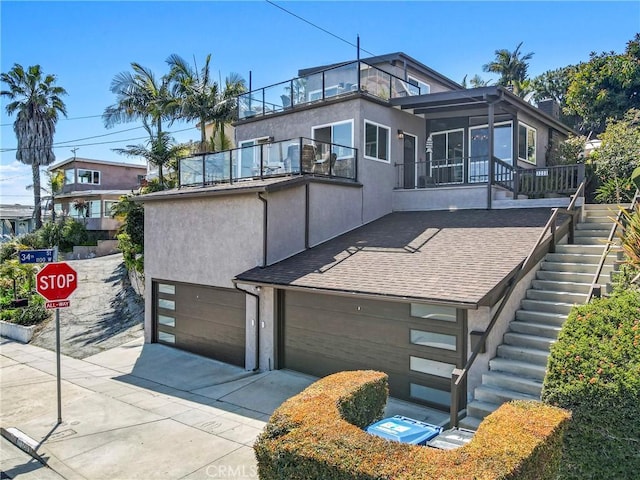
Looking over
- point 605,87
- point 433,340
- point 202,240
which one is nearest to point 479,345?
point 433,340

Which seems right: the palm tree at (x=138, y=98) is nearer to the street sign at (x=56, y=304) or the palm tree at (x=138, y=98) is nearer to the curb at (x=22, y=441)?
the street sign at (x=56, y=304)

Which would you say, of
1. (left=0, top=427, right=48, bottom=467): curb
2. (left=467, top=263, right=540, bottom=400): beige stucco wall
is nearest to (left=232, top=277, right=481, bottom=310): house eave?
(left=467, top=263, right=540, bottom=400): beige stucco wall

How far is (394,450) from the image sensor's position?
14.0 feet

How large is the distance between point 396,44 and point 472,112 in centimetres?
451

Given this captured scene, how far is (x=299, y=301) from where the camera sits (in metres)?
10.5

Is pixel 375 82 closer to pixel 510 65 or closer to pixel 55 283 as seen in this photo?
pixel 55 283

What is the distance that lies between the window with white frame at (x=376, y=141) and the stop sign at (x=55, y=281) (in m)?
8.71

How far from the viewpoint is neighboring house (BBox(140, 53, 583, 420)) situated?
27.8 feet

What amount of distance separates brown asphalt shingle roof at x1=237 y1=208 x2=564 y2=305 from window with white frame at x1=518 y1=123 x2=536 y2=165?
13.9 ft

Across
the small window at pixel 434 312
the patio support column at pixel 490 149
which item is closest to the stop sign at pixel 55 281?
the small window at pixel 434 312

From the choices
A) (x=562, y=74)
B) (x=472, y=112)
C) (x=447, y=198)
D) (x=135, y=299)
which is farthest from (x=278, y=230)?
(x=562, y=74)

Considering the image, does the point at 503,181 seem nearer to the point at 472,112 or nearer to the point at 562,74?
the point at 472,112

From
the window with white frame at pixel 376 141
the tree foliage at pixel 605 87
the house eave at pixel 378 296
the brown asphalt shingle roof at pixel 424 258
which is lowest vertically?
the house eave at pixel 378 296

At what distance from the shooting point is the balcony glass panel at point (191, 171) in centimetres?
1434
